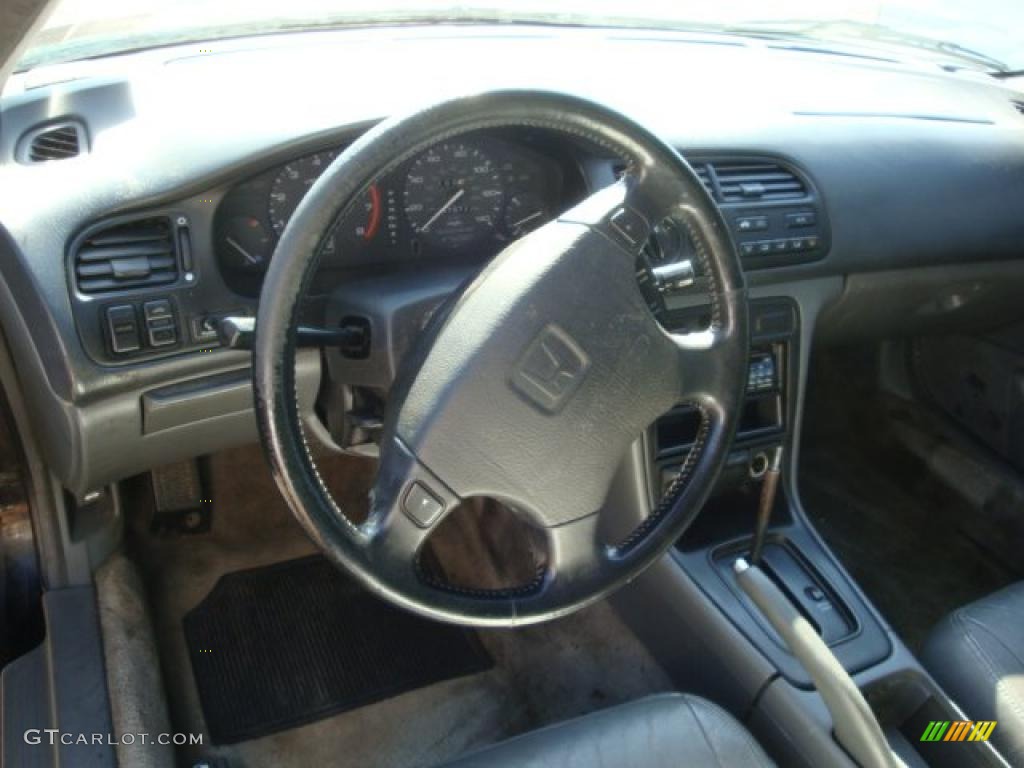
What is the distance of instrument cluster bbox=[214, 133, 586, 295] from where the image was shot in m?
1.59

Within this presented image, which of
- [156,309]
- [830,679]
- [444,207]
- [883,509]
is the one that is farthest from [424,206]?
[883,509]

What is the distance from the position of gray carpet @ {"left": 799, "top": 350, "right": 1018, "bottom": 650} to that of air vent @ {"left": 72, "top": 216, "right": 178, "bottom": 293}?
1602 mm

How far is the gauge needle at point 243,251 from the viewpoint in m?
1.59

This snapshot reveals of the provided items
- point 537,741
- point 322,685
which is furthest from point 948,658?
point 322,685

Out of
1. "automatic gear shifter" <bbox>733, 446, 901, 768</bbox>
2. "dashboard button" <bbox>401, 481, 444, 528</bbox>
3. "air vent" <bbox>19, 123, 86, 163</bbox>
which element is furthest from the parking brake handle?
"air vent" <bbox>19, 123, 86, 163</bbox>

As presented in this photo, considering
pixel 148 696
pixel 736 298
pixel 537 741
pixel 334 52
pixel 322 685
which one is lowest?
pixel 322 685

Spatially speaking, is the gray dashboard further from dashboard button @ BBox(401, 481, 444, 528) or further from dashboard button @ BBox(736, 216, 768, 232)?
dashboard button @ BBox(401, 481, 444, 528)

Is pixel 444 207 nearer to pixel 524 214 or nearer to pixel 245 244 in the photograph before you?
pixel 524 214

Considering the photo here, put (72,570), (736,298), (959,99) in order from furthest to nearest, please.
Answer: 1. (959,99)
2. (72,570)
3. (736,298)

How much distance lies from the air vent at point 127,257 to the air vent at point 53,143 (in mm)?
151

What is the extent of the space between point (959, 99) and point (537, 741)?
180 centimetres

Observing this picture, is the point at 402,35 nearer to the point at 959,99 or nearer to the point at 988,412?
the point at 959,99

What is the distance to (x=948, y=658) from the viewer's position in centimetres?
157

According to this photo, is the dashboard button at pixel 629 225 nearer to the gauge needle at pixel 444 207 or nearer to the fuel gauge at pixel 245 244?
the gauge needle at pixel 444 207
